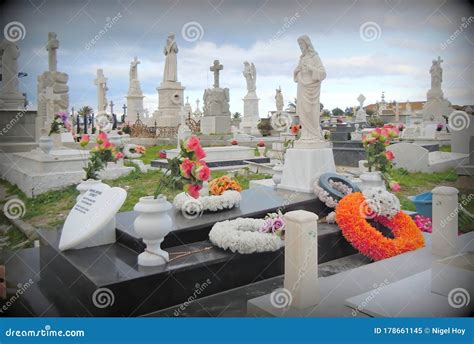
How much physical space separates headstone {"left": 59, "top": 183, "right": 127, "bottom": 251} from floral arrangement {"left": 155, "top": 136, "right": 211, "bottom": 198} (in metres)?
0.78

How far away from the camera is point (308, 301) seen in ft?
11.6

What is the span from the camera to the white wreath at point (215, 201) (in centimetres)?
541

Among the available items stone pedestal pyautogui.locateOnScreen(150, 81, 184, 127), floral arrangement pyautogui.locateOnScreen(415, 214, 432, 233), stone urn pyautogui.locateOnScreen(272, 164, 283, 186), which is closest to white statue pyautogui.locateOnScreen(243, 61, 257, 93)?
stone pedestal pyautogui.locateOnScreen(150, 81, 184, 127)

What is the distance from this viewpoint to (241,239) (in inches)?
174

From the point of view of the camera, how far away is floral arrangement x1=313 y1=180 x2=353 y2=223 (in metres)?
5.83

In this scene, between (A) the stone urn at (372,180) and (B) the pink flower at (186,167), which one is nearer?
(B) the pink flower at (186,167)

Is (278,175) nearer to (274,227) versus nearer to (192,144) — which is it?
(274,227)

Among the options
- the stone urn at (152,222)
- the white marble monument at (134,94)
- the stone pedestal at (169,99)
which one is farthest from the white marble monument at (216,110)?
the stone urn at (152,222)

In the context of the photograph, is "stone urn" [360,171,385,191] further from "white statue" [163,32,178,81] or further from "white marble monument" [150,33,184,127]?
"white statue" [163,32,178,81]

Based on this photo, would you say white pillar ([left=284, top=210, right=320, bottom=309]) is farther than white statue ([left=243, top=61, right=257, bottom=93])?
No

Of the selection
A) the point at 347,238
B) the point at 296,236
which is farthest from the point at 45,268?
the point at 347,238

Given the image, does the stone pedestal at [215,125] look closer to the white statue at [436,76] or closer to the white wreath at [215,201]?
the white statue at [436,76]

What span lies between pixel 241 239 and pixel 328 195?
87.0 inches

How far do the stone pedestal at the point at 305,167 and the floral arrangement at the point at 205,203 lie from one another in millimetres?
1491
